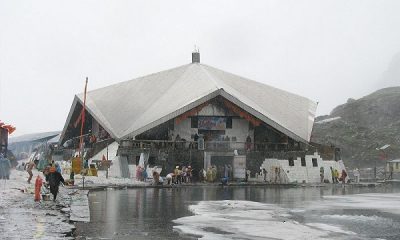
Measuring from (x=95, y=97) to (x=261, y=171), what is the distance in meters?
22.4

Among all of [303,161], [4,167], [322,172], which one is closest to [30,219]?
[4,167]

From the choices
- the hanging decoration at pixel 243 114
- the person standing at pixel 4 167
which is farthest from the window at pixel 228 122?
the person standing at pixel 4 167

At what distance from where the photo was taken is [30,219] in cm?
1341

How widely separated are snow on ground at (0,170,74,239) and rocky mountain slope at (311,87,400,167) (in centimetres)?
7449

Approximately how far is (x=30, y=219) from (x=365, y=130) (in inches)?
3925

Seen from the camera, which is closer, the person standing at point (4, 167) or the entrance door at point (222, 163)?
the person standing at point (4, 167)

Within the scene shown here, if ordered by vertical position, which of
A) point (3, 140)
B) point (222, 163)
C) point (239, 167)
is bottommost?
point (239, 167)

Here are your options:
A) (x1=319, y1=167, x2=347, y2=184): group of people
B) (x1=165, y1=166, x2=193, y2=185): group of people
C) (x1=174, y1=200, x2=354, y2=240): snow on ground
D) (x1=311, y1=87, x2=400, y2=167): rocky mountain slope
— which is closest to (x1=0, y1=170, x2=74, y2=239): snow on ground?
(x1=174, y1=200, x2=354, y2=240): snow on ground

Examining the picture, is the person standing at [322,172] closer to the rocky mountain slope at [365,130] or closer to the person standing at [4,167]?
the person standing at [4,167]

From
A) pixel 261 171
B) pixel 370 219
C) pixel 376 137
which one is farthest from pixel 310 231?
pixel 376 137

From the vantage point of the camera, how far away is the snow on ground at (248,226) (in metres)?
12.3

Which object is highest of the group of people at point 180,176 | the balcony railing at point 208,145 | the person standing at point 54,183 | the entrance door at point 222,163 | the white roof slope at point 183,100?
the white roof slope at point 183,100

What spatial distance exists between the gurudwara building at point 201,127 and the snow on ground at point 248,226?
1002 inches

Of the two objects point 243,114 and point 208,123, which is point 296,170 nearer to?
point 243,114
